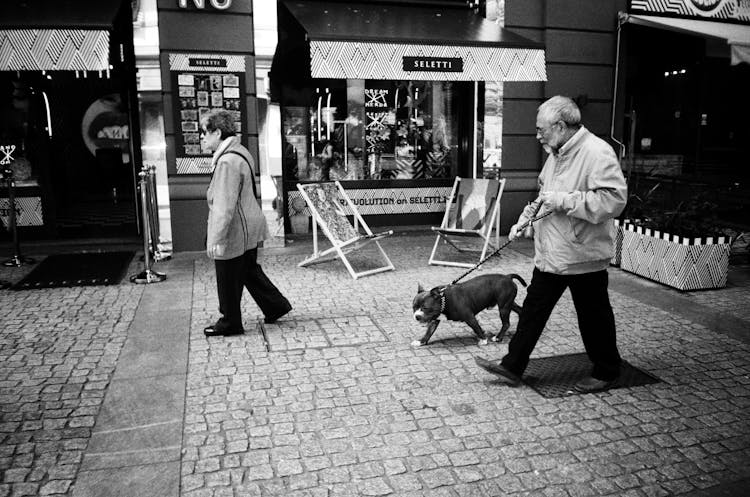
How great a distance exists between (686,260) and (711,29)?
487 centimetres

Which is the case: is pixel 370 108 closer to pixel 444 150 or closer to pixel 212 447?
pixel 444 150

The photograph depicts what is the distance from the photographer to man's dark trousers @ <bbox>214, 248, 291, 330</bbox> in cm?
510

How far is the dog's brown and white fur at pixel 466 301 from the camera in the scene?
476 cm

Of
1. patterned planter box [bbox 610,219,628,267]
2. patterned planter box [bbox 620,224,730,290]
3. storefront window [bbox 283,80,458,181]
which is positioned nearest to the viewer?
patterned planter box [bbox 620,224,730,290]

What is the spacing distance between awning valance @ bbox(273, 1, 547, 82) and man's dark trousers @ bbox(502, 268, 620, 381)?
4182 millimetres

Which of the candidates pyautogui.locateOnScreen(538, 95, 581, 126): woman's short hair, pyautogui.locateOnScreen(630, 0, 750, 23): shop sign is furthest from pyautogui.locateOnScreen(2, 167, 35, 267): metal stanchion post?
pyautogui.locateOnScreen(630, 0, 750, 23): shop sign

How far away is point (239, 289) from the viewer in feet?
17.0

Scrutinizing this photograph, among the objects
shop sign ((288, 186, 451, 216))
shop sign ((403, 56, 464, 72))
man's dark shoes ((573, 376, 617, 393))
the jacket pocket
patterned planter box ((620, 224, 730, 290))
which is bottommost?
man's dark shoes ((573, 376, 617, 393))

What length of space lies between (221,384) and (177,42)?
18.1 feet

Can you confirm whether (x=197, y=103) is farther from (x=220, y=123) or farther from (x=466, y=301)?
(x=466, y=301)

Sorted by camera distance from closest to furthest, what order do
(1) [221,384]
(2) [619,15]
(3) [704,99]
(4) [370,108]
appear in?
(1) [221,384], (2) [619,15], (4) [370,108], (3) [704,99]

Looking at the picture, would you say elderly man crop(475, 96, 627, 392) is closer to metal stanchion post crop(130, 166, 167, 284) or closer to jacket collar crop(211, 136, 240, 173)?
jacket collar crop(211, 136, 240, 173)

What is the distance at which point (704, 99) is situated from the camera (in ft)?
63.1

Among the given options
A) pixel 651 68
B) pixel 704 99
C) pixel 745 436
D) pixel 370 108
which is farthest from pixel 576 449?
pixel 704 99
